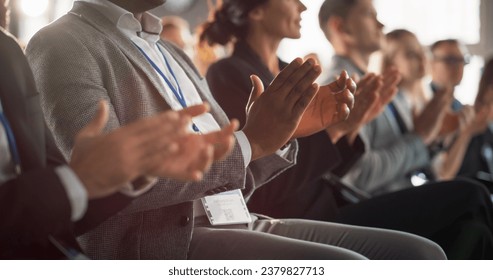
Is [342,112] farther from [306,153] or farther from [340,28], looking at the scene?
[340,28]

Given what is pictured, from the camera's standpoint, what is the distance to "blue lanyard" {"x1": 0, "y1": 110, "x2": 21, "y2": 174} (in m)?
0.99

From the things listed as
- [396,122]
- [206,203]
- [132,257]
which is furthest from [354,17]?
[132,257]

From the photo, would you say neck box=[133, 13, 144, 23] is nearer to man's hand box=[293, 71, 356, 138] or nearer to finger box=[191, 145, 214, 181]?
man's hand box=[293, 71, 356, 138]

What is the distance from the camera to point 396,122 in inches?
104

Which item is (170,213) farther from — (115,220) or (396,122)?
(396,122)

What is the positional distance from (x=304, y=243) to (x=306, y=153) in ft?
1.82

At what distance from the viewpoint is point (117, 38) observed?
1321 millimetres

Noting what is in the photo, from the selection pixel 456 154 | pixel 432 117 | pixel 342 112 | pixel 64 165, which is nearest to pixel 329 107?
pixel 342 112

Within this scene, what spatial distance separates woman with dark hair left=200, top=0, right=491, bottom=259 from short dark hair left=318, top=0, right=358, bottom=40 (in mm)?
664

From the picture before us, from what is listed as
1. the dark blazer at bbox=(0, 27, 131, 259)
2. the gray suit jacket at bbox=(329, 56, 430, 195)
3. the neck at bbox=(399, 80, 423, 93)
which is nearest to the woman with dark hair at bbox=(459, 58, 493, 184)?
the neck at bbox=(399, 80, 423, 93)

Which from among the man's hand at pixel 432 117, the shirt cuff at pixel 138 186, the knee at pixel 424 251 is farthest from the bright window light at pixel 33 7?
the man's hand at pixel 432 117

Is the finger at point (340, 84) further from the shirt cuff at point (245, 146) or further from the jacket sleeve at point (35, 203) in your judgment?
the jacket sleeve at point (35, 203)

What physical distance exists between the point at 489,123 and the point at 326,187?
151 centimetres

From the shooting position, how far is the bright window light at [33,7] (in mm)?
1876
